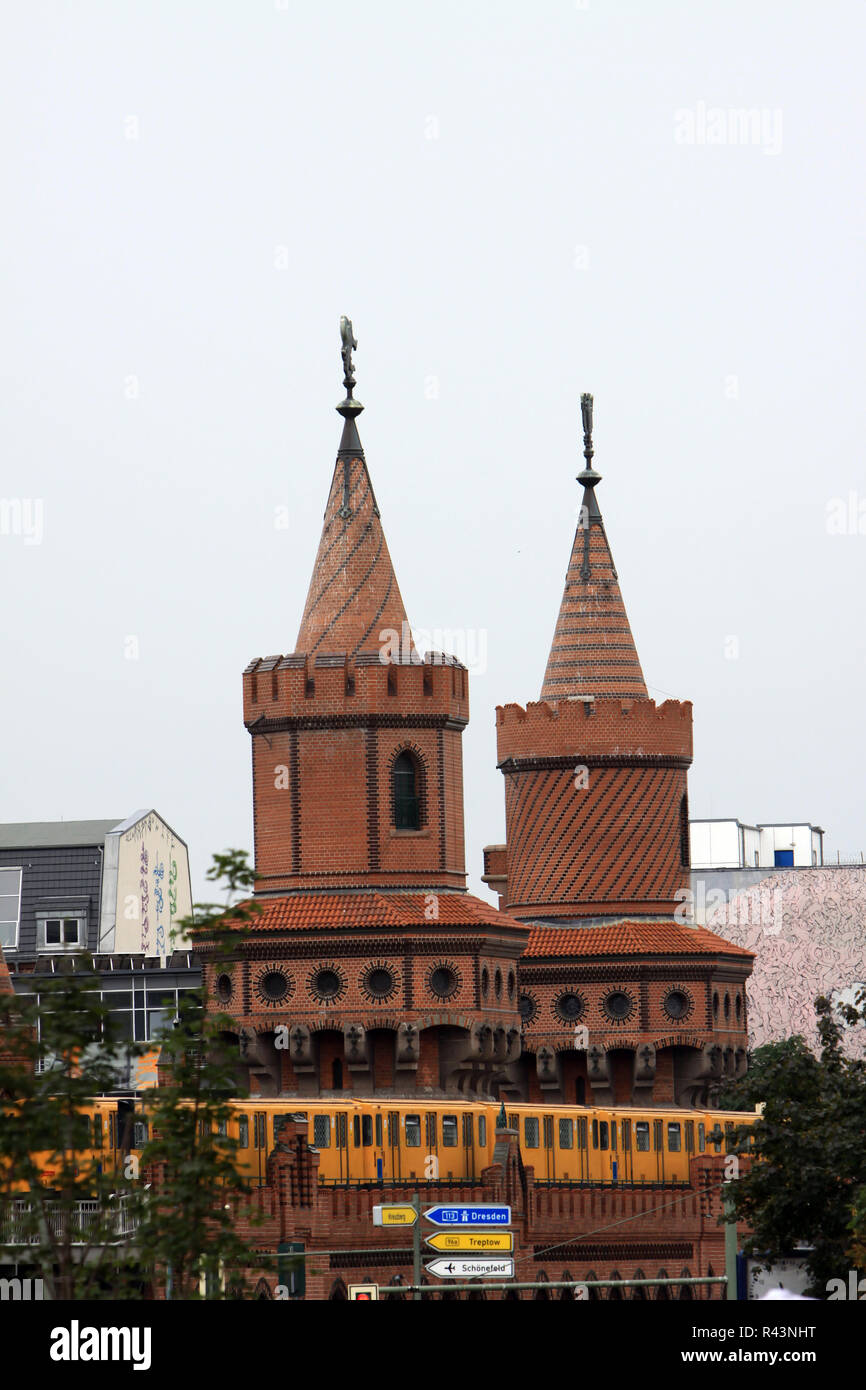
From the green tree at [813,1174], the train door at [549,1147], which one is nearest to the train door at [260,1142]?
the train door at [549,1147]

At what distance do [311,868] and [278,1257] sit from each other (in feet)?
111

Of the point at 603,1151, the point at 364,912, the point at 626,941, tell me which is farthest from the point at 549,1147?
the point at 626,941

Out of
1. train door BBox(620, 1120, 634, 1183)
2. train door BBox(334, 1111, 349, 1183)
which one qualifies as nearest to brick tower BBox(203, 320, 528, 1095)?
train door BBox(334, 1111, 349, 1183)

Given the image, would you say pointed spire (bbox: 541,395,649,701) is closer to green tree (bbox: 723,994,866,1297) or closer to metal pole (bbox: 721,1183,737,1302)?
metal pole (bbox: 721,1183,737,1302)

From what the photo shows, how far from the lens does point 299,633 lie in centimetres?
7281

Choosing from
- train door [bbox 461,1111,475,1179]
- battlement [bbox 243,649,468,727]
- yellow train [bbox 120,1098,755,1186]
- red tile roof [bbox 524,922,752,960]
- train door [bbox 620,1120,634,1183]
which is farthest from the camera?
red tile roof [bbox 524,922,752,960]

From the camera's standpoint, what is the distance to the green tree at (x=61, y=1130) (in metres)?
29.1

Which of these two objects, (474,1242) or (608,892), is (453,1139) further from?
(608,892)

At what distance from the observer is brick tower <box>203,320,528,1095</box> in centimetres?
6912

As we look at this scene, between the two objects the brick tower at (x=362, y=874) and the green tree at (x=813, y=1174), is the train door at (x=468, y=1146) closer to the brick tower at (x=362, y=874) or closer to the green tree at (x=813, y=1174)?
the brick tower at (x=362, y=874)

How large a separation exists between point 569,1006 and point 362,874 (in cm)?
1291

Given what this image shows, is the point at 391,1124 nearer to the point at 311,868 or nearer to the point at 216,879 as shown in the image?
the point at 311,868

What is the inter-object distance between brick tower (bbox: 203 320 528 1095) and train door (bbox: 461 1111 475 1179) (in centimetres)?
126

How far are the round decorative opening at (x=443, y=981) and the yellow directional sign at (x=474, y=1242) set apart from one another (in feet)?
31.2
